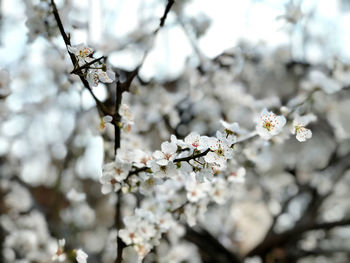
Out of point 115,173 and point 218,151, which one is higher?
point 115,173

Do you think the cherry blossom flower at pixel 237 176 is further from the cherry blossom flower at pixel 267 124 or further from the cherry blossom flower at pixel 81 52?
the cherry blossom flower at pixel 81 52

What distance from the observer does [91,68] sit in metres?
0.94

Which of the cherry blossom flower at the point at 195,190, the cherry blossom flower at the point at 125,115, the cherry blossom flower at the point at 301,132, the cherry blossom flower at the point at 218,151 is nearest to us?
the cherry blossom flower at the point at 218,151

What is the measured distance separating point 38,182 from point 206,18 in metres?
3.42

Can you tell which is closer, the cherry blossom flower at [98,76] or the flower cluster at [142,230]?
the cherry blossom flower at [98,76]

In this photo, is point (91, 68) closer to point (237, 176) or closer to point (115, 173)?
point (115, 173)

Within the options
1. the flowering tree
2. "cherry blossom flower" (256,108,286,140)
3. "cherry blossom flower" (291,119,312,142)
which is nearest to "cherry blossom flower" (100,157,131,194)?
the flowering tree

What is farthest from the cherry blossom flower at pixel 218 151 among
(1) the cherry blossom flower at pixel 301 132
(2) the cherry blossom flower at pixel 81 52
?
(2) the cherry blossom flower at pixel 81 52

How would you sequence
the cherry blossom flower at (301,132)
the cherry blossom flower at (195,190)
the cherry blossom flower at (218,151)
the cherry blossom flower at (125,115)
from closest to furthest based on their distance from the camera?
the cherry blossom flower at (218,151) → the cherry blossom flower at (301,132) → the cherry blossom flower at (125,115) → the cherry blossom flower at (195,190)

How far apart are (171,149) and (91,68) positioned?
0.32 metres

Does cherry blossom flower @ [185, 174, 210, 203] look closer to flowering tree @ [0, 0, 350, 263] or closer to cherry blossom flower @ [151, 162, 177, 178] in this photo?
flowering tree @ [0, 0, 350, 263]

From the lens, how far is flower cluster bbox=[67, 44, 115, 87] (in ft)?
3.06

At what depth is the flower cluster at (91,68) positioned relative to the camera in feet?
3.06

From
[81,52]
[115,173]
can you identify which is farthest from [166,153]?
[81,52]
